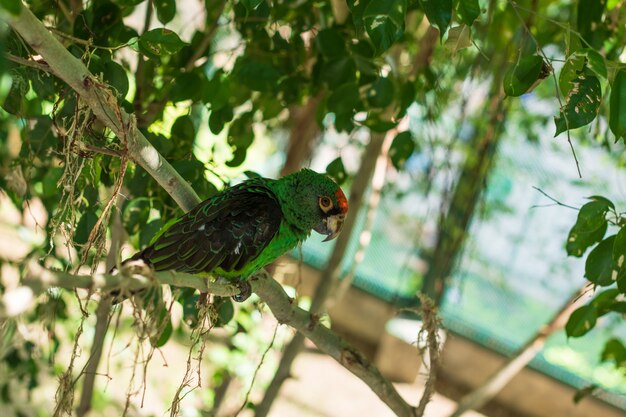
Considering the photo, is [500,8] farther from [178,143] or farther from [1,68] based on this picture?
[1,68]

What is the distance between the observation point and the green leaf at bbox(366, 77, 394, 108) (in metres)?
2.29

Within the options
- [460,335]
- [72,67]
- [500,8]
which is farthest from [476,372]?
[72,67]

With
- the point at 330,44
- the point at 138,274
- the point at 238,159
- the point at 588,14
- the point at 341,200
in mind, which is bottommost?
the point at 138,274

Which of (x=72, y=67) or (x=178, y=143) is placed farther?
(x=178, y=143)

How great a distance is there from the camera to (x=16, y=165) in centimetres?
228

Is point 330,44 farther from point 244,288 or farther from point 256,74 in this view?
point 244,288

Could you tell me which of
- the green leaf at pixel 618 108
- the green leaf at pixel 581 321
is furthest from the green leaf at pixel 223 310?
the green leaf at pixel 618 108

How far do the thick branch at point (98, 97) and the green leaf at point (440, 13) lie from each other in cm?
74

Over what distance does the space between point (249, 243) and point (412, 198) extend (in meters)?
4.23

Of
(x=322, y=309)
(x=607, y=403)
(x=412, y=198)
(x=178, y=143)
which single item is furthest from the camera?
(x=412, y=198)

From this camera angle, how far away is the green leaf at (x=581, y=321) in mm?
1951

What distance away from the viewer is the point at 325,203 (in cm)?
243

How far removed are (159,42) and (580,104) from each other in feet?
3.40

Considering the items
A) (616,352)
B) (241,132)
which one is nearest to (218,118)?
(241,132)
